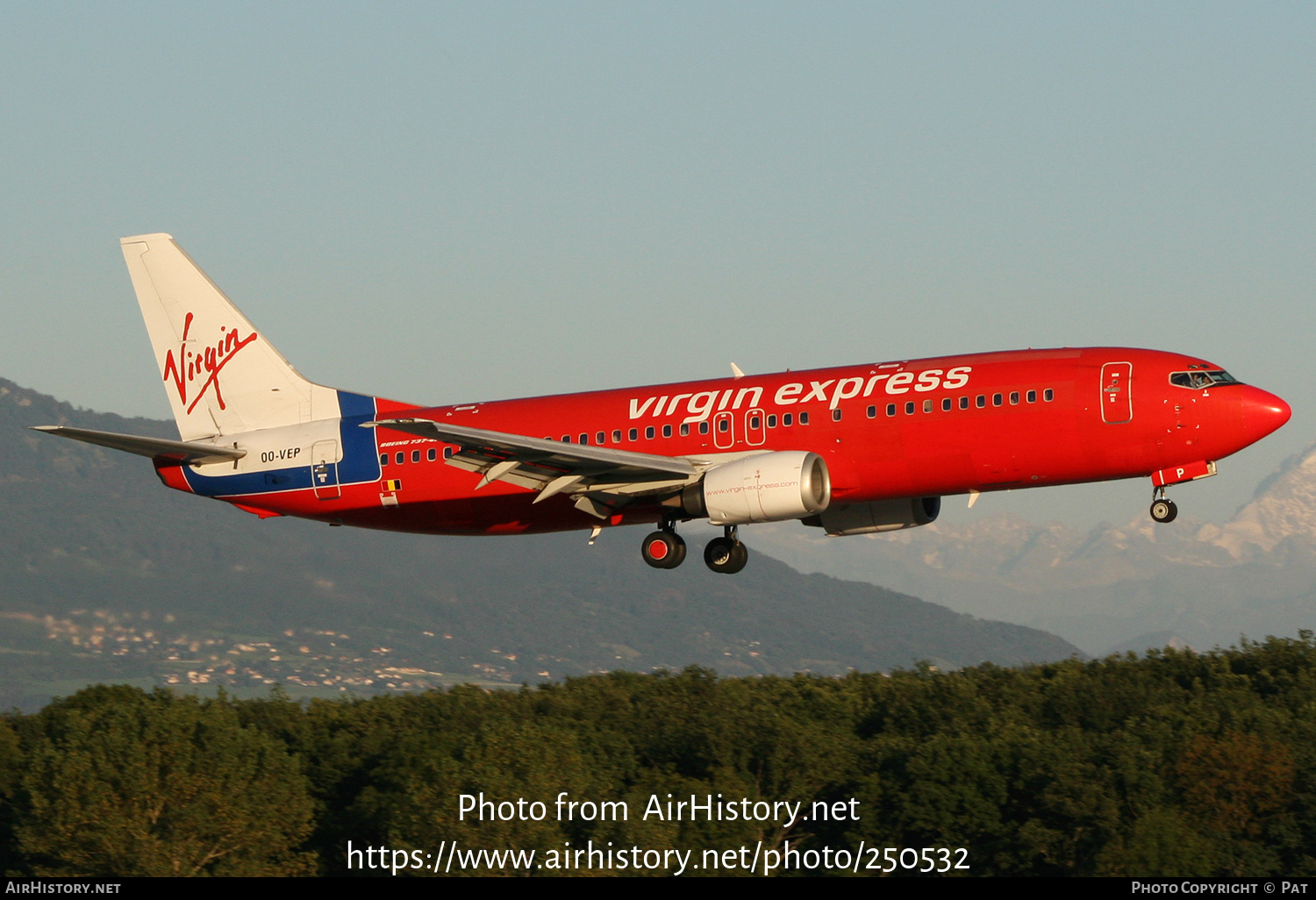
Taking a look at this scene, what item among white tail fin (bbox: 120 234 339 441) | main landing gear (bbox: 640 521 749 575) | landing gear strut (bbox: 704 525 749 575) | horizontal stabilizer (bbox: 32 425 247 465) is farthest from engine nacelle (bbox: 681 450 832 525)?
horizontal stabilizer (bbox: 32 425 247 465)

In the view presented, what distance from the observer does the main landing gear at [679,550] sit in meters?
48.1

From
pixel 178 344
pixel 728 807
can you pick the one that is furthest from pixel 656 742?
pixel 178 344

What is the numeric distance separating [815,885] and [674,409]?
38585 millimetres

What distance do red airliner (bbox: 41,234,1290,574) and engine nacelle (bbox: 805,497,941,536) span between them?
0.07 meters

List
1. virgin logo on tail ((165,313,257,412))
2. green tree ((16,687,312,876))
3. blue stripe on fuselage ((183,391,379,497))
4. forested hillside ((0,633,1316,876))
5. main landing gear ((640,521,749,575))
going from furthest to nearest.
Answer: forested hillside ((0,633,1316,876))
green tree ((16,687,312,876))
virgin logo on tail ((165,313,257,412))
blue stripe on fuselage ((183,391,379,497))
main landing gear ((640,521,749,575))

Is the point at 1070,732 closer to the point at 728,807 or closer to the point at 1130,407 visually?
the point at 728,807

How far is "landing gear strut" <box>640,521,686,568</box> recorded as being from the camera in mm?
47938

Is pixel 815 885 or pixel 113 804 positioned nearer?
pixel 815 885

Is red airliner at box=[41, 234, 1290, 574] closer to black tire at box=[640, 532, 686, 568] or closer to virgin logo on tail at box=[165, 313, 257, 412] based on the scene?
black tire at box=[640, 532, 686, 568]

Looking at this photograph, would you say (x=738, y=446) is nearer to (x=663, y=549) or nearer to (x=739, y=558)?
(x=663, y=549)

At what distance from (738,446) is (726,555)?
4.39 metres

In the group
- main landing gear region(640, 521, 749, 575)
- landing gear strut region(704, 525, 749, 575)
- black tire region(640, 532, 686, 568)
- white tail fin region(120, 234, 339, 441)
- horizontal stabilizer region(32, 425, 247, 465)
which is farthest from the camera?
white tail fin region(120, 234, 339, 441)

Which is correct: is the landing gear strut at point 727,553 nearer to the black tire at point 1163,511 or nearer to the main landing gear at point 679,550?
the main landing gear at point 679,550

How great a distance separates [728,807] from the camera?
93.6m
